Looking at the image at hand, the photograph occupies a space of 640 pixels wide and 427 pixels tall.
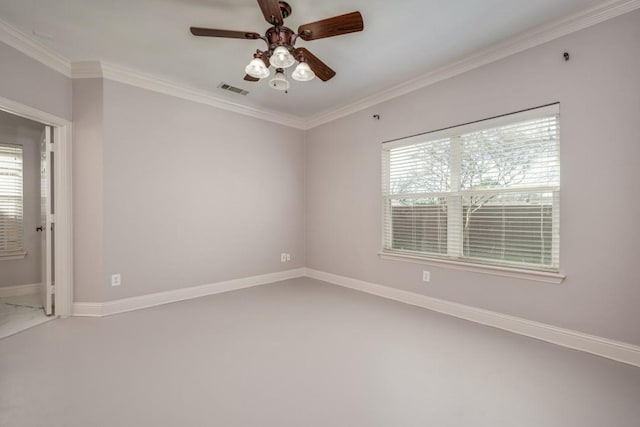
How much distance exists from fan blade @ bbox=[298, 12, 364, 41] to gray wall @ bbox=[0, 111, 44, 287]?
4453 mm

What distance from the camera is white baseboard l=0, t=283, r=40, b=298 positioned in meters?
3.85

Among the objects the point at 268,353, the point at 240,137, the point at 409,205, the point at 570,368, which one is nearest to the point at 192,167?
the point at 240,137

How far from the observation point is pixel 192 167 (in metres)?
3.80

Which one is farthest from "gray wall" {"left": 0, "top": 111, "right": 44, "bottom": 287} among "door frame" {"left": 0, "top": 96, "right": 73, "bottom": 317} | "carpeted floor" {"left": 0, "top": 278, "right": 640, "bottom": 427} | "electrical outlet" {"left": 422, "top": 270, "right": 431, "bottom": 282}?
"electrical outlet" {"left": 422, "top": 270, "right": 431, "bottom": 282}

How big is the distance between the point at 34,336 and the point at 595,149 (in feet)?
16.9

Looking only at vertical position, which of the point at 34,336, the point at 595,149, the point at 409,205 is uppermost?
the point at 595,149

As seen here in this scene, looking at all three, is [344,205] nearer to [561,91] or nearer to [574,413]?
[561,91]

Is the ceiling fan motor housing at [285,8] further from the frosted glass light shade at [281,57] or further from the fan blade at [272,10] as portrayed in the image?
the frosted glass light shade at [281,57]

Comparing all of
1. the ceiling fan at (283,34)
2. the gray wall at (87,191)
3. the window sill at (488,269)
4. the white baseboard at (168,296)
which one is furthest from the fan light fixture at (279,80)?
the white baseboard at (168,296)

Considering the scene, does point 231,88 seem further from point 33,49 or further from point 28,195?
point 28,195

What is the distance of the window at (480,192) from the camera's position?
2.58 metres

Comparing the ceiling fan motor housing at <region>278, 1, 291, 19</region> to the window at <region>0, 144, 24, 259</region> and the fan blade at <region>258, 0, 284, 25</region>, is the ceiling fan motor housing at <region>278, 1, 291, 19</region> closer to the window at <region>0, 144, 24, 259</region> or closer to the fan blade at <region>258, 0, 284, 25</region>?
the fan blade at <region>258, 0, 284, 25</region>

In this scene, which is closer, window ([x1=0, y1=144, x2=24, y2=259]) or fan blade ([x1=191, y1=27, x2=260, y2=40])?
fan blade ([x1=191, y1=27, x2=260, y2=40])

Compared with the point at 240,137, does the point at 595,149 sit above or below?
below
